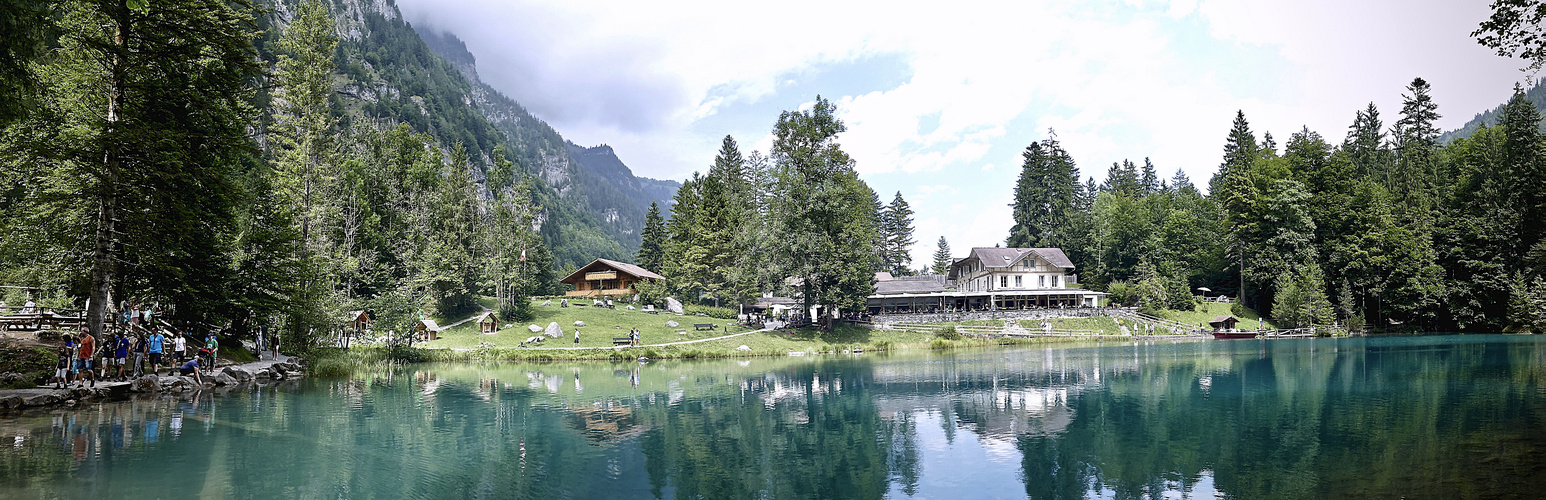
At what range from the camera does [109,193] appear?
20.0 m

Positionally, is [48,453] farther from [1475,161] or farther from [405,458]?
[1475,161]

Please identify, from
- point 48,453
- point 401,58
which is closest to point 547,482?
point 48,453

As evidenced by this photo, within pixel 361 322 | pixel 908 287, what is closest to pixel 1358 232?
pixel 908 287

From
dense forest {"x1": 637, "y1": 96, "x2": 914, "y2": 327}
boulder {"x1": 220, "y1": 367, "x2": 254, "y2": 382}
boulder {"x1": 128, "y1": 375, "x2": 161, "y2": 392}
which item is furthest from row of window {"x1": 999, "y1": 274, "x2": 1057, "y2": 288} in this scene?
boulder {"x1": 128, "y1": 375, "x2": 161, "y2": 392}

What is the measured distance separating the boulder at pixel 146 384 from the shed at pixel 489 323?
86.5ft

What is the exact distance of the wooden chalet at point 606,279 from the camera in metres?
78.1

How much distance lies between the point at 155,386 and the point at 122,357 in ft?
3.85

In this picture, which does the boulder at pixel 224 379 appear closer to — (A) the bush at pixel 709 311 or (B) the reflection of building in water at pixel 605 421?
(B) the reflection of building in water at pixel 605 421

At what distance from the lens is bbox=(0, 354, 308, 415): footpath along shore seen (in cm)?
1747

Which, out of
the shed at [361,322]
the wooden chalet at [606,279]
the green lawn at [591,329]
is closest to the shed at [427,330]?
the green lawn at [591,329]

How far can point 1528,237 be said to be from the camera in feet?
184

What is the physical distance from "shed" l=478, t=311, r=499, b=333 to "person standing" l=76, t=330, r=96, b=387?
28194mm

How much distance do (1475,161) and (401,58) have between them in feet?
630

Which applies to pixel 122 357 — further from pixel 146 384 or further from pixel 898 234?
pixel 898 234
